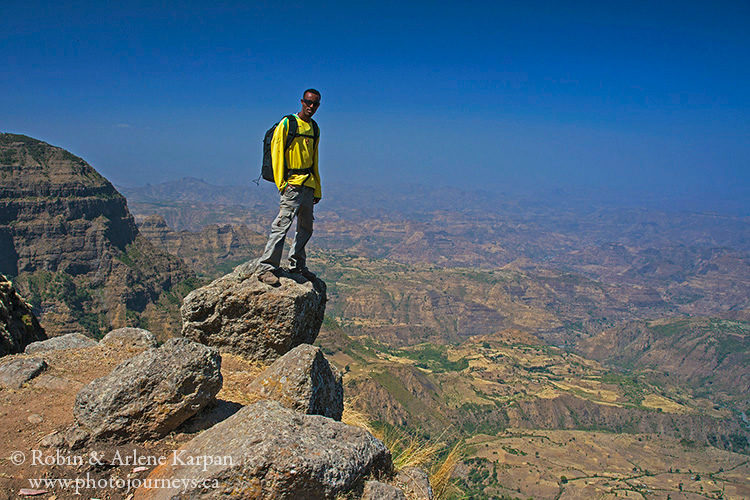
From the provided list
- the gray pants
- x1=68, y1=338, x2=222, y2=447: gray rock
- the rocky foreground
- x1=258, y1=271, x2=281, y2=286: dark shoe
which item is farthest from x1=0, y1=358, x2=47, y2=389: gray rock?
the gray pants

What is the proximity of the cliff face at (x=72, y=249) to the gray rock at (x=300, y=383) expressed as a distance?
9782cm

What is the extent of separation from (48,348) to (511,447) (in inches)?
4438

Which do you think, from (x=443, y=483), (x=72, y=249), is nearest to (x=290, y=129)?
(x=443, y=483)

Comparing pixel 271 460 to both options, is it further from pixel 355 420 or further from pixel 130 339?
pixel 130 339

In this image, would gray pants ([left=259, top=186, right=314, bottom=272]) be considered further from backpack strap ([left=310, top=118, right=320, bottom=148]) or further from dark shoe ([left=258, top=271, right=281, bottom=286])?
backpack strap ([left=310, top=118, right=320, bottom=148])

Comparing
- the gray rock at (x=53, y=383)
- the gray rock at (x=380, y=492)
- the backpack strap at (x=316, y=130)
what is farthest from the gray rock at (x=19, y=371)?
the backpack strap at (x=316, y=130)

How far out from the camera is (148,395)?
6.82 meters

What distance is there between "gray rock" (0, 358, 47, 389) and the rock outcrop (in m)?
2.97

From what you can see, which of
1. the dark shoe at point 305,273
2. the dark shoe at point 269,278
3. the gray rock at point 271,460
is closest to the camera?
the gray rock at point 271,460

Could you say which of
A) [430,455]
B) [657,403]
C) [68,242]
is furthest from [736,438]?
[68,242]

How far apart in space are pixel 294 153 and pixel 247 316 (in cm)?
412

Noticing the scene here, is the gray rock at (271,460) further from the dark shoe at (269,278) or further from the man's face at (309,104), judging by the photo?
the man's face at (309,104)

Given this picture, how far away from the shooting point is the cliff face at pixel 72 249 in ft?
337

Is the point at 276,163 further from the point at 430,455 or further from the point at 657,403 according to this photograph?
the point at 657,403
